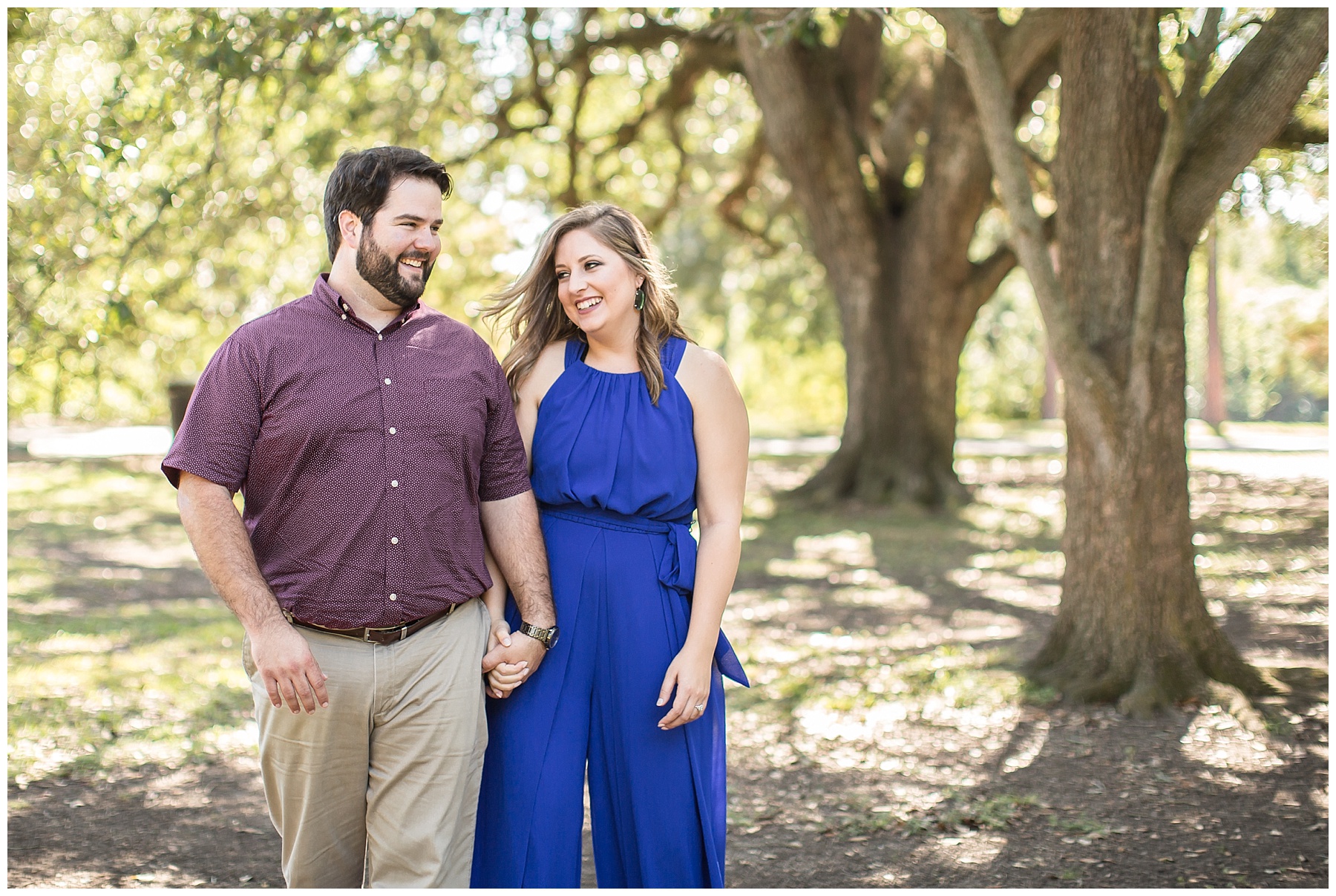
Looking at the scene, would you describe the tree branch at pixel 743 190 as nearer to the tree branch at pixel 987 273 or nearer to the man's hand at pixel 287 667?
the tree branch at pixel 987 273

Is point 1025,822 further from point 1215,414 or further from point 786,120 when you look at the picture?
point 1215,414

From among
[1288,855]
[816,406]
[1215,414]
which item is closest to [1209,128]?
[1288,855]

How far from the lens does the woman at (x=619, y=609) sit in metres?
2.92

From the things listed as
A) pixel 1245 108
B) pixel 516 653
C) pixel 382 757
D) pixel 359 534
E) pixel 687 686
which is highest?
pixel 1245 108

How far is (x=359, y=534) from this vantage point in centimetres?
266

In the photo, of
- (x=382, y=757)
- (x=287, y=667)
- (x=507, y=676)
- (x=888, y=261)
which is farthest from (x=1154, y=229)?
(x=888, y=261)

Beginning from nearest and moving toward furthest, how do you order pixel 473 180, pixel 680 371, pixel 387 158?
pixel 387 158 → pixel 680 371 → pixel 473 180

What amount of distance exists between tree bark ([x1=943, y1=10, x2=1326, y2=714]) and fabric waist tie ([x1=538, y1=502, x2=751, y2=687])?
10.5 ft

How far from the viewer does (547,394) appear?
10.2ft

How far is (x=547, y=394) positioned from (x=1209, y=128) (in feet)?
13.0

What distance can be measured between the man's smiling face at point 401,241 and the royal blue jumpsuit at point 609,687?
1.77 feet

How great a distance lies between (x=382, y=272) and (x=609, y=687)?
48.0 inches

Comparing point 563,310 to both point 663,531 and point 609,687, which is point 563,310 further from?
point 609,687

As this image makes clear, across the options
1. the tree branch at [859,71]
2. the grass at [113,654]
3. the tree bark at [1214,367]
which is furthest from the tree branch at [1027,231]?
the tree bark at [1214,367]
